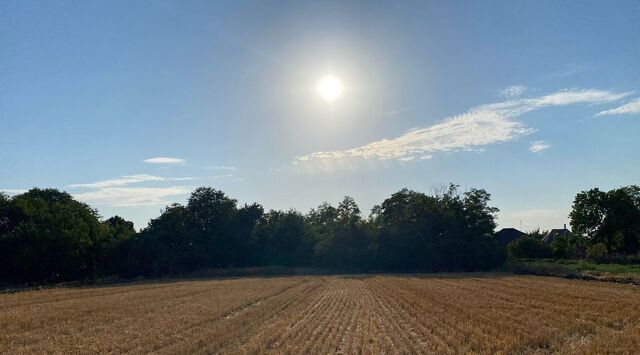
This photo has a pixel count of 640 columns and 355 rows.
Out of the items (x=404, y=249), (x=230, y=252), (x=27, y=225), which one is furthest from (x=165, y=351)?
(x=230, y=252)

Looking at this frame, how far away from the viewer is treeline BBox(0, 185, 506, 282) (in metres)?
65.5

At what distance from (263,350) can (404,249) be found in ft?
223

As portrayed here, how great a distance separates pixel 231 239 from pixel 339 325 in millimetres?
74309

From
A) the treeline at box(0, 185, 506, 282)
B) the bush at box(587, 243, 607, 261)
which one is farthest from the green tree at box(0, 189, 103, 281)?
the bush at box(587, 243, 607, 261)

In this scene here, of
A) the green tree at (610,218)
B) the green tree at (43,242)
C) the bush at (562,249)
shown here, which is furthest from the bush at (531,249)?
the green tree at (43,242)

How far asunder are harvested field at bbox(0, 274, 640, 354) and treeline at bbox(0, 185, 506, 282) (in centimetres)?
3647

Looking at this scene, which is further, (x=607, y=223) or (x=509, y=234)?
(x=509, y=234)

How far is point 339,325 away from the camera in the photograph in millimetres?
21438

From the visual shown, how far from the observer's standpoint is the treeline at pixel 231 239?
65500 millimetres

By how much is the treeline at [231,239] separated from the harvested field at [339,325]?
36.5m

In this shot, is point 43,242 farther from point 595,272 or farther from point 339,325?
point 595,272

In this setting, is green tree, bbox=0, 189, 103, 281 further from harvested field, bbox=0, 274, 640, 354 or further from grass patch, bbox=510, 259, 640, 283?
grass patch, bbox=510, 259, 640, 283

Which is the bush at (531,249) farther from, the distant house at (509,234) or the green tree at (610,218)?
the distant house at (509,234)

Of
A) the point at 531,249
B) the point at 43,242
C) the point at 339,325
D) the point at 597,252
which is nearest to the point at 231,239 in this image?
the point at 43,242
